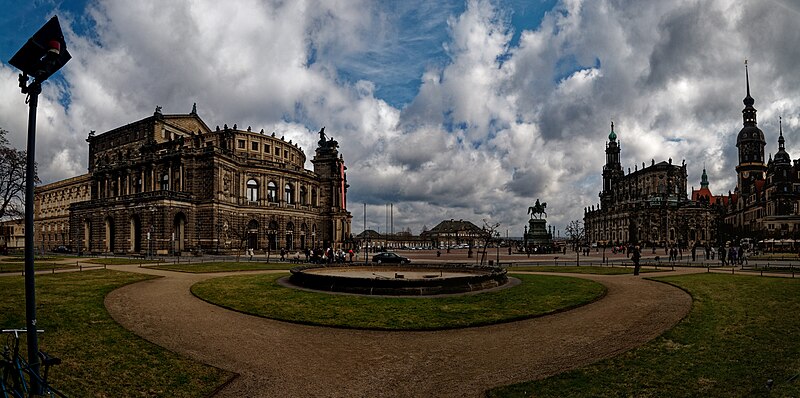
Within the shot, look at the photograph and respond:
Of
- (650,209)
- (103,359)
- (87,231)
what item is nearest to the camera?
(103,359)

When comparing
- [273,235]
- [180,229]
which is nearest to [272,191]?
[273,235]

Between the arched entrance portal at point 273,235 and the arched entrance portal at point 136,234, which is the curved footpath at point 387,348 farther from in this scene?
the arched entrance portal at point 273,235

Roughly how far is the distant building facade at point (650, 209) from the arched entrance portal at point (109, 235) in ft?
A: 407

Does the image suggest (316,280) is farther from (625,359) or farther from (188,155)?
(188,155)

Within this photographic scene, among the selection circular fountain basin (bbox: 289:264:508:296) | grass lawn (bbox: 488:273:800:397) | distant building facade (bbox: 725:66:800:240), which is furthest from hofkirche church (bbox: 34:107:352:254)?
distant building facade (bbox: 725:66:800:240)

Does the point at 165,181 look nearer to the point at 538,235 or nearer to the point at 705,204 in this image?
the point at 538,235

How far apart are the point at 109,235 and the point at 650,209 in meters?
139

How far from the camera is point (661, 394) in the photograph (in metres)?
8.43

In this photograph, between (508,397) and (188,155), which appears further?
(188,155)

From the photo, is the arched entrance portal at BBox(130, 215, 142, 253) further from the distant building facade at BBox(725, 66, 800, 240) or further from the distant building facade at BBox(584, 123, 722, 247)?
the distant building facade at BBox(584, 123, 722, 247)

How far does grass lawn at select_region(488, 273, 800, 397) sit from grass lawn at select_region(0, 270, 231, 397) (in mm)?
6310

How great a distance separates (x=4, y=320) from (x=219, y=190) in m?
57.7

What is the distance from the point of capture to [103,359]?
974cm

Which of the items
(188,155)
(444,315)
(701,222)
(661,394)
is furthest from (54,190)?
(701,222)
